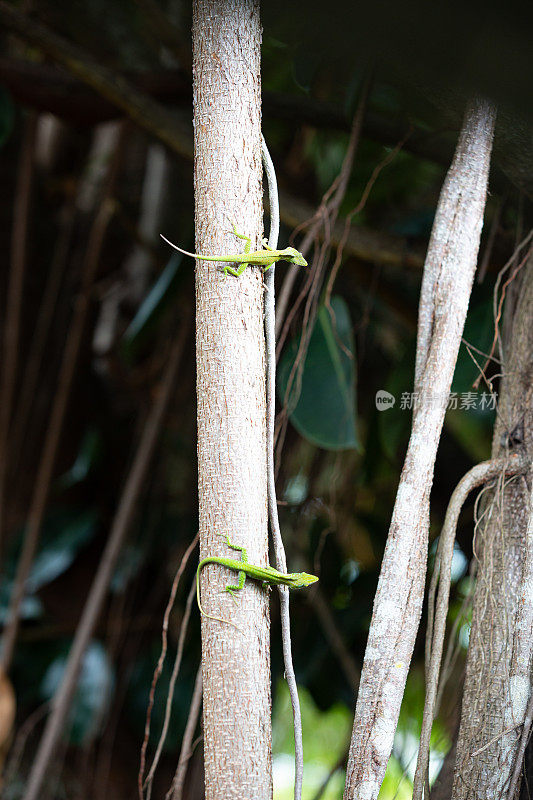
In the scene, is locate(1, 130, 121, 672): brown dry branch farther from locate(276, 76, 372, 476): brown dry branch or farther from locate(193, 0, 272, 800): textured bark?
locate(193, 0, 272, 800): textured bark

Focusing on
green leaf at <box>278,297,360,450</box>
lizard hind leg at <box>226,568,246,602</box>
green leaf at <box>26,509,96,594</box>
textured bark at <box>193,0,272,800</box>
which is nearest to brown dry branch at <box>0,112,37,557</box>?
green leaf at <box>26,509,96,594</box>

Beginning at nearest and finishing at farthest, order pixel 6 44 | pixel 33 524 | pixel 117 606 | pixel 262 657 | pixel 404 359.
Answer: pixel 262 657 → pixel 404 359 → pixel 33 524 → pixel 117 606 → pixel 6 44

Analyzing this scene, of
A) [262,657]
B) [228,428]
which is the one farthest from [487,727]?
[228,428]

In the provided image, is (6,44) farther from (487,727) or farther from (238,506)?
(487,727)

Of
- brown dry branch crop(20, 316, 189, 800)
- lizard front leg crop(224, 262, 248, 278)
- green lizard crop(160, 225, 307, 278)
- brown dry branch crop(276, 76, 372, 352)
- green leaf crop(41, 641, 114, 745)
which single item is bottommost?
green leaf crop(41, 641, 114, 745)

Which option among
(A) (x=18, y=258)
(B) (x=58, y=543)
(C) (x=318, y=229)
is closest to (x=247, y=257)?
(C) (x=318, y=229)
